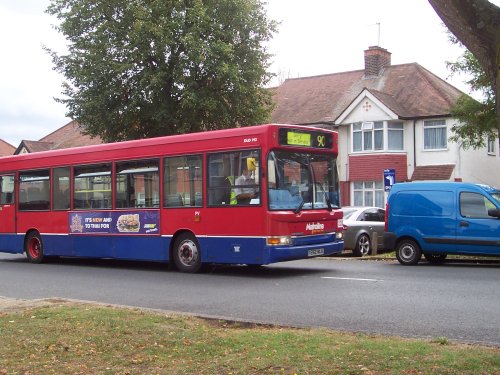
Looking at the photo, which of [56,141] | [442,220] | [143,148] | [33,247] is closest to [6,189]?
[33,247]

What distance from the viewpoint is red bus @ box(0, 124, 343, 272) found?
1321 centimetres

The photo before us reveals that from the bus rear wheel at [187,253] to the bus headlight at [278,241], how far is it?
2.13 meters

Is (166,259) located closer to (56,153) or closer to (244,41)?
(56,153)

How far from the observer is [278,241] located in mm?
13023

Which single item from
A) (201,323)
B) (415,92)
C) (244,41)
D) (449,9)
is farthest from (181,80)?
(449,9)

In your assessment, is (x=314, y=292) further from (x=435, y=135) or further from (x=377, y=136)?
(x=377, y=136)

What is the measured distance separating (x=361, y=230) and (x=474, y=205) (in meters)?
5.09

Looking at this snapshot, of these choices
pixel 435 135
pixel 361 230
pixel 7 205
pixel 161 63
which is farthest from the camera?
pixel 435 135

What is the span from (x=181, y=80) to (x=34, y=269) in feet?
41.6

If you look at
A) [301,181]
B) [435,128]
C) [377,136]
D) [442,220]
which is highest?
[435,128]

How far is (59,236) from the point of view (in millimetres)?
17625

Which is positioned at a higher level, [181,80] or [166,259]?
[181,80]

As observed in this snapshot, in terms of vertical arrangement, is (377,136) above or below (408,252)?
above

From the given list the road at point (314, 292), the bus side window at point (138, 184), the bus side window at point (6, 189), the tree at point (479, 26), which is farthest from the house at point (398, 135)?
the tree at point (479, 26)
